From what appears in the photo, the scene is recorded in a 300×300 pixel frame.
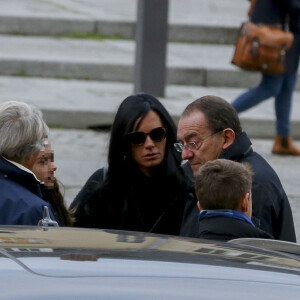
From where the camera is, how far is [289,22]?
354 inches

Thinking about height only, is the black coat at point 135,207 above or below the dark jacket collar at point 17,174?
below

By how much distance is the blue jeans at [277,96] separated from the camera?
29.9 ft

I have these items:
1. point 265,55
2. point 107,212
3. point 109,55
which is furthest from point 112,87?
point 107,212

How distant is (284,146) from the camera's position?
30.9ft

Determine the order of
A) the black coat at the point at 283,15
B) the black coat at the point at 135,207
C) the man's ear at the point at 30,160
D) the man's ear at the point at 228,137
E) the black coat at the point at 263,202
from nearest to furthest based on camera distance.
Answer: the man's ear at the point at 30,160
the black coat at the point at 263,202
the man's ear at the point at 228,137
the black coat at the point at 135,207
the black coat at the point at 283,15

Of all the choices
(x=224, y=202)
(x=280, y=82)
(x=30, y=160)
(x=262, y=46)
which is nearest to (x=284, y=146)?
(x=280, y=82)

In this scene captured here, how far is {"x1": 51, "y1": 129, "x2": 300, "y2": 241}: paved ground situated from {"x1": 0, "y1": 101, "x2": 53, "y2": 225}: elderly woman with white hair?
3.67m

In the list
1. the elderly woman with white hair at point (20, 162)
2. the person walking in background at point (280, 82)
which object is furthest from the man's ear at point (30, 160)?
the person walking in background at point (280, 82)

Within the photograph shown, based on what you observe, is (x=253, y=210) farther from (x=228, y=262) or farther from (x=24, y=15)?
(x=24, y=15)

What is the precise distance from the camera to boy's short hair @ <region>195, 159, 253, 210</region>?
12.9ft

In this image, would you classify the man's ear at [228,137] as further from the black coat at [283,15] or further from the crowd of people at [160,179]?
the black coat at [283,15]

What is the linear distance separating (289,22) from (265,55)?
1.55ft

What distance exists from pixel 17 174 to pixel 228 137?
0.98m

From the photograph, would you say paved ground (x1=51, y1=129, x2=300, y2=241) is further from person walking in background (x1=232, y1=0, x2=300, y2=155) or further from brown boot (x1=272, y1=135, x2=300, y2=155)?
person walking in background (x1=232, y1=0, x2=300, y2=155)
